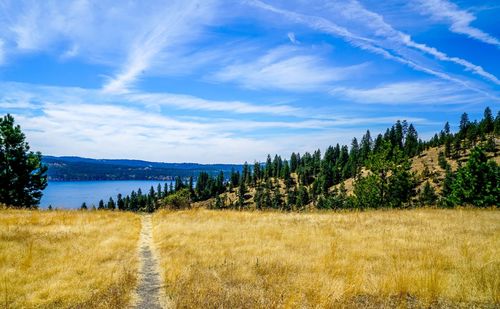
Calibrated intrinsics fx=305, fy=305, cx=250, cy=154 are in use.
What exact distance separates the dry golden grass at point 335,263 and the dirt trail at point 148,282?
0.32 m

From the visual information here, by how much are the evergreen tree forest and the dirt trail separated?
60.3 ft

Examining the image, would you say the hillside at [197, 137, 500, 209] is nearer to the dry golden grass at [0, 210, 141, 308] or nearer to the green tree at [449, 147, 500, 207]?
the green tree at [449, 147, 500, 207]

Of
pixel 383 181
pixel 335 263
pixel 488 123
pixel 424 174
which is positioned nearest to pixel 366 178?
pixel 383 181

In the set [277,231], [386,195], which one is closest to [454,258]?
[277,231]

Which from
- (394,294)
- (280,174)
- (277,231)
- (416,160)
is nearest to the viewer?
(394,294)

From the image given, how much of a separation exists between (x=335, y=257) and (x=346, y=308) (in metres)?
4.33

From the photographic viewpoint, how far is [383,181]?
1875 inches

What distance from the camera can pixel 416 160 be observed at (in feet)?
509

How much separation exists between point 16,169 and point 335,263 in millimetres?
38884

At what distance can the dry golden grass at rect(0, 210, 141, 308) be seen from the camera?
744 cm

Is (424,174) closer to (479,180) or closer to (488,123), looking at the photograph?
(488,123)

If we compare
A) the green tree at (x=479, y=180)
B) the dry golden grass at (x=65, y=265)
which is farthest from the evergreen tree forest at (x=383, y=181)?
the dry golden grass at (x=65, y=265)

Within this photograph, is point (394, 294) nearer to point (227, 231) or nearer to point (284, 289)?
point (284, 289)

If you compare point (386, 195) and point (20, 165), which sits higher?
point (20, 165)
